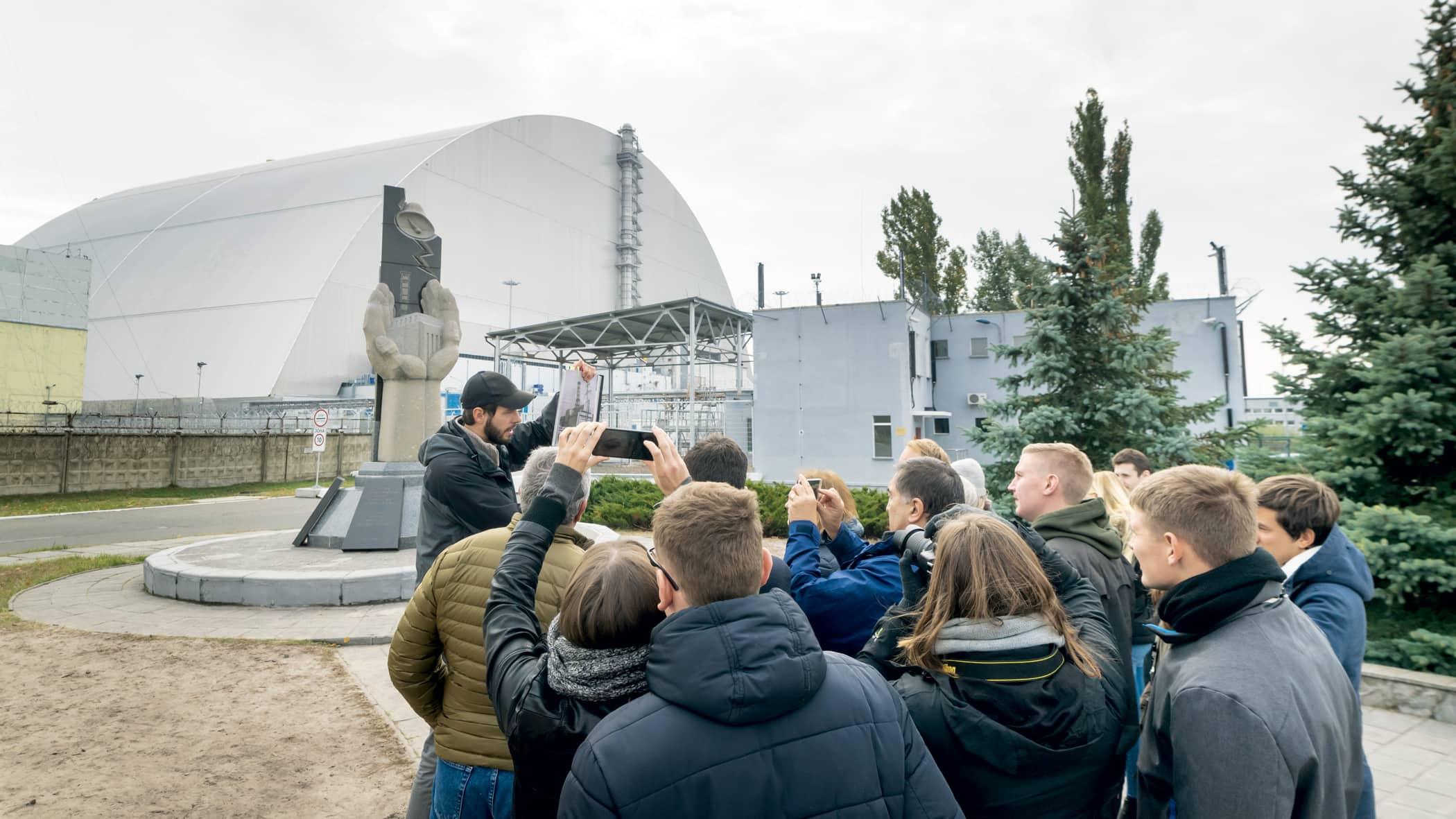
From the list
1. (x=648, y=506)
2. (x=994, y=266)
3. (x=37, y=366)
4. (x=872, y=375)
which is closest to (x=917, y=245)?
(x=994, y=266)

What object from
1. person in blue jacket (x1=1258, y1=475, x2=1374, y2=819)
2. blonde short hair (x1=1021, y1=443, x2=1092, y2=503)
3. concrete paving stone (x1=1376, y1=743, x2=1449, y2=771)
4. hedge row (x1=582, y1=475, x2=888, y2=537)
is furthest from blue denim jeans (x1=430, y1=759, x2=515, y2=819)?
hedge row (x1=582, y1=475, x2=888, y2=537)

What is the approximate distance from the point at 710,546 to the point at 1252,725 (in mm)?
1345

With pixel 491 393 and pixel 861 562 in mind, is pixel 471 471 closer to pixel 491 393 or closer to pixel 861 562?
pixel 491 393

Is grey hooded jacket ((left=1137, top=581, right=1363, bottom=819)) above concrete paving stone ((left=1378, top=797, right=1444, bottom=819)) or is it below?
above

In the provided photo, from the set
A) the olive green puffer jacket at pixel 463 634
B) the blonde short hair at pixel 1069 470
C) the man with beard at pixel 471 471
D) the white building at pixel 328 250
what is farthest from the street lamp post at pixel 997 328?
the white building at pixel 328 250

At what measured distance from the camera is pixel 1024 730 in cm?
181

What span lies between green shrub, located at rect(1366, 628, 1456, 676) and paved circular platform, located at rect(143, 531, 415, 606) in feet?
31.2

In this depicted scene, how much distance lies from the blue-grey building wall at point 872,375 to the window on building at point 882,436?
0.59 ft

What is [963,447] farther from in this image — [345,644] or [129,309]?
[129,309]

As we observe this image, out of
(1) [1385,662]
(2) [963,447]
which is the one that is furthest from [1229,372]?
(1) [1385,662]

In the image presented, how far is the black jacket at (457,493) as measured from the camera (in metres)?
3.52

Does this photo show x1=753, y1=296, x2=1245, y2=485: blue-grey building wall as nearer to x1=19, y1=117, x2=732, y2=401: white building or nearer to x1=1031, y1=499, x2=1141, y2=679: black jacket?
x1=1031, y1=499, x2=1141, y2=679: black jacket

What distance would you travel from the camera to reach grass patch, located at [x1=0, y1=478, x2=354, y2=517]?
18781 mm

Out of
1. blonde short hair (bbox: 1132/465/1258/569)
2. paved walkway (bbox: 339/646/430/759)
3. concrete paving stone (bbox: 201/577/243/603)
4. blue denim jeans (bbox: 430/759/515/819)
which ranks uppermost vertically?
blonde short hair (bbox: 1132/465/1258/569)
